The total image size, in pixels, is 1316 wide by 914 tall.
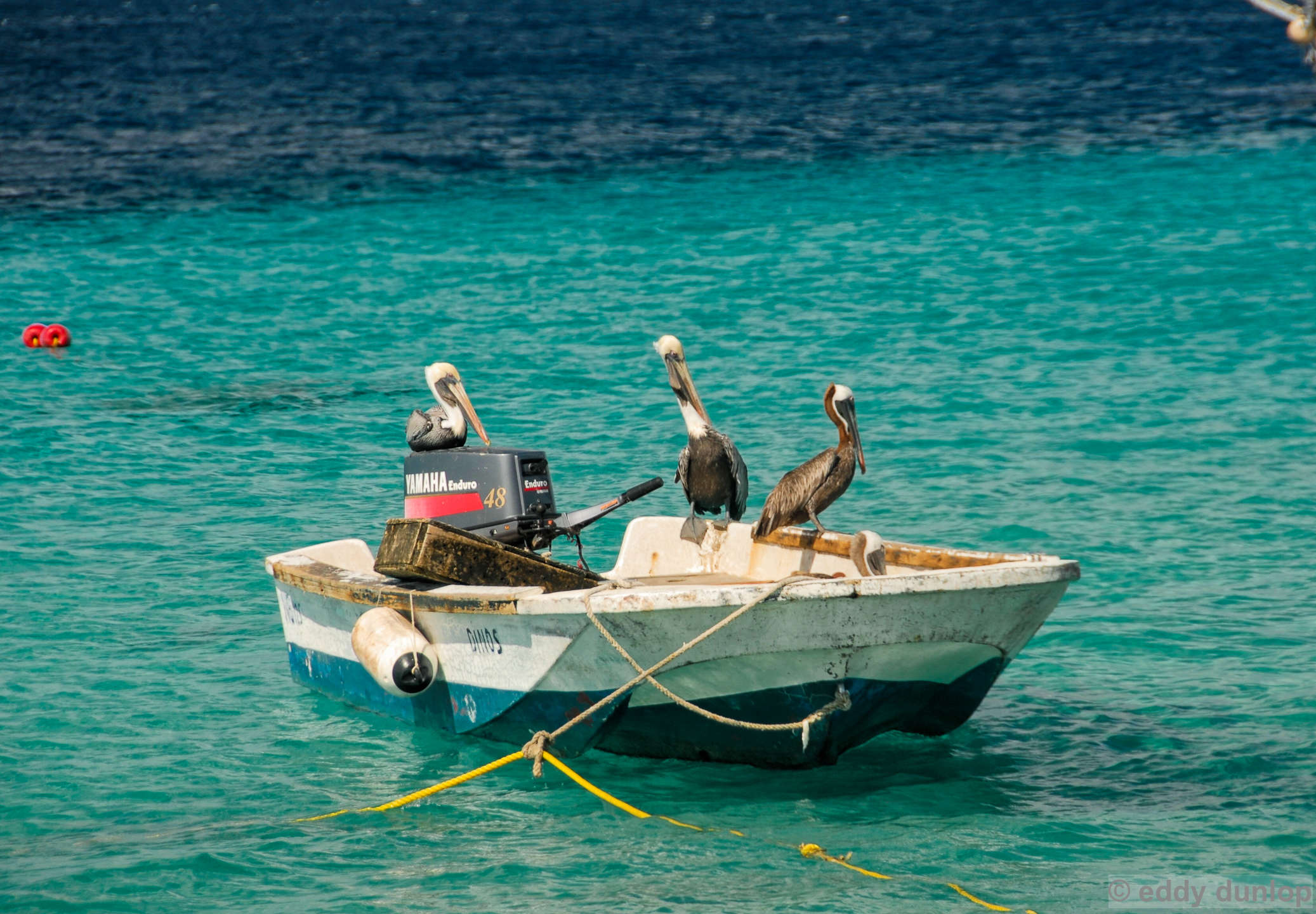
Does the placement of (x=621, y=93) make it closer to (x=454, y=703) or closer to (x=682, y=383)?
(x=682, y=383)

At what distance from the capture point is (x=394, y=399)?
1833 cm

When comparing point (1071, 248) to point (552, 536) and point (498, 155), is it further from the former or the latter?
point (552, 536)

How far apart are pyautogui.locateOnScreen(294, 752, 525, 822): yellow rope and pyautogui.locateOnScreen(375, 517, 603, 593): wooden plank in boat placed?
89 cm

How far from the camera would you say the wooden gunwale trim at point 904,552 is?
760 centimetres

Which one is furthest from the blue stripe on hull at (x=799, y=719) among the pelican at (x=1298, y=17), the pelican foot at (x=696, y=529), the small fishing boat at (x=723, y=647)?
the pelican at (x=1298, y=17)

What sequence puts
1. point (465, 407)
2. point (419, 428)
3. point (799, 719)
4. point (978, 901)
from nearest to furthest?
1. point (978, 901)
2. point (799, 719)
3. point (419, 428)
4. point (465, 407)

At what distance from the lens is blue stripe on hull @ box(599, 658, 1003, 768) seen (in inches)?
292

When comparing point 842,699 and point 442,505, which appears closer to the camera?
point 842,699

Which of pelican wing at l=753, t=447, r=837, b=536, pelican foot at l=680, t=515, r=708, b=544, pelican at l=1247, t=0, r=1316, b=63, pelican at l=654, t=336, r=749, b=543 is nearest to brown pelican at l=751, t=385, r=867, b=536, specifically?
pelican wing at l=753, t=447, r=837, b=536

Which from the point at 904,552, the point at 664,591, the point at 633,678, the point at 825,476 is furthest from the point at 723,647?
the point at 825,476

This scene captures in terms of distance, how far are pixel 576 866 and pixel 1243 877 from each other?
2.83m

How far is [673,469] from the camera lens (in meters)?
15.1

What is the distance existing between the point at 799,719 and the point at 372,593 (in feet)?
7.75

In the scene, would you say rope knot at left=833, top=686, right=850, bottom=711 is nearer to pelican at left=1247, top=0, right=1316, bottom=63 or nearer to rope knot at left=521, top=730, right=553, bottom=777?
rope knot at left=521, top=730, right=553, bottom=777
